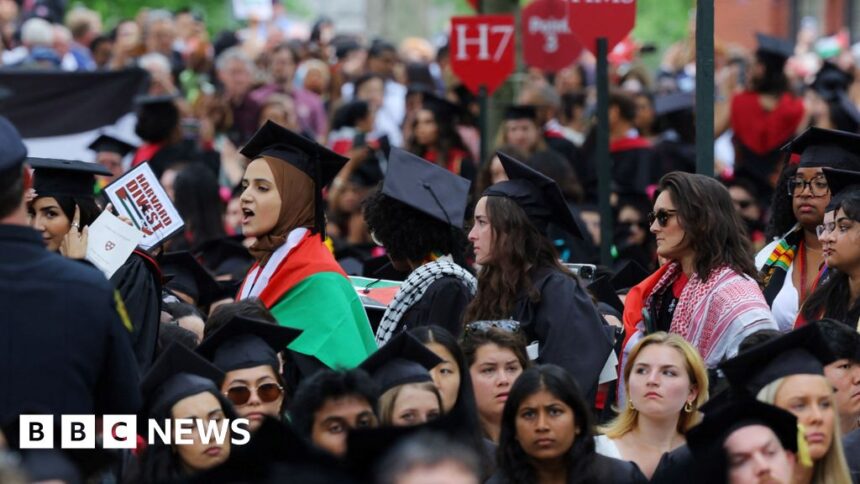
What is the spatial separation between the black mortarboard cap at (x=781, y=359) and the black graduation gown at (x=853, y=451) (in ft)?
1.37

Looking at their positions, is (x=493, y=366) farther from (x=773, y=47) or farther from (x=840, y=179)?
(x=773, y=47)

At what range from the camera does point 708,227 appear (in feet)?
26.9

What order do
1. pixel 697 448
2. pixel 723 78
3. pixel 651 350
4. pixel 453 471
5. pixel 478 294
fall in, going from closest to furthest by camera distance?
pixel 453 471 < pixel 697 448 < pixel 651 350 < pixel 478 294 < pixel 723 78

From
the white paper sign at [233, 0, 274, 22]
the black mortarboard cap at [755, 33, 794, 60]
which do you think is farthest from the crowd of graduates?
the white paper sign at [233, 0, 274, 22]

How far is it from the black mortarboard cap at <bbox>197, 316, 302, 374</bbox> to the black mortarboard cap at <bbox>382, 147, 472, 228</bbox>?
1.44m

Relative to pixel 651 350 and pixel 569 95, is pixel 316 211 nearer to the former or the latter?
pixel 651 350

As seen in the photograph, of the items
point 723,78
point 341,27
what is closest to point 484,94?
point 723,78

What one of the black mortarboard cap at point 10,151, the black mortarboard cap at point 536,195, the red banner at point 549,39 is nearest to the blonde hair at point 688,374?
the black mortarboard cap at point 536,195

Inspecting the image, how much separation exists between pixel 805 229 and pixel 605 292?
3.93 feet

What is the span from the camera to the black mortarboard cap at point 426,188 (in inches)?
349

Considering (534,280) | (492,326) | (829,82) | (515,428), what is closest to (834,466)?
(515,428)

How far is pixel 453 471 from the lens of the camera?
4.65m

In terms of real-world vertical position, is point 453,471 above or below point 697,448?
above

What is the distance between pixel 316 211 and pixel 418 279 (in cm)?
70
